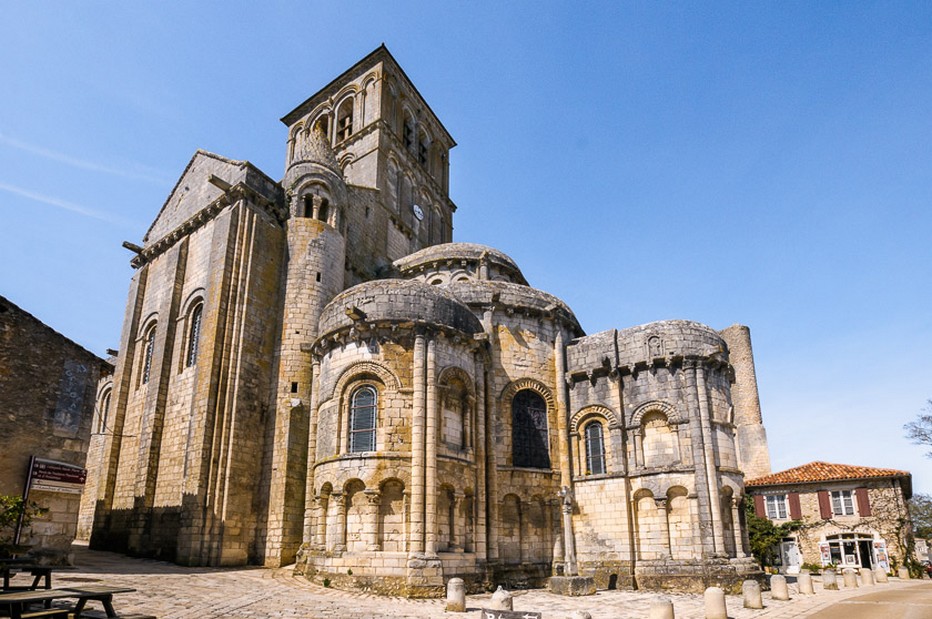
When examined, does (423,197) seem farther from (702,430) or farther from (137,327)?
(702,430)

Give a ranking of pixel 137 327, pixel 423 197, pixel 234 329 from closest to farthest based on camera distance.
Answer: pixel 234 329 < pixel 137 327 < pixel 423 197

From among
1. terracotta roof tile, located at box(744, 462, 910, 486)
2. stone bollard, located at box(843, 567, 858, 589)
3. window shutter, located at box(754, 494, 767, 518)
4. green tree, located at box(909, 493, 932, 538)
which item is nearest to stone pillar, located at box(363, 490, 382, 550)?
stone bollard, located at box(843, 567, 858, 589)

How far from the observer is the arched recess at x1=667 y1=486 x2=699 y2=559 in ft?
55.4

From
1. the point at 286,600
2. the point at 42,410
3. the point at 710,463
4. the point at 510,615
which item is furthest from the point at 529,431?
the point at 42,410

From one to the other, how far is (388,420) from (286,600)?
484 centimetres

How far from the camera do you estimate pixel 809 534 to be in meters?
28.6

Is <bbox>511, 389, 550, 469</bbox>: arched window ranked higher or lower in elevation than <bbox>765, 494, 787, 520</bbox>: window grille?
higher

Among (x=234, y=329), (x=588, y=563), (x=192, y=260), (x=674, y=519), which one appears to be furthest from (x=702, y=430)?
(x=192, y=260)

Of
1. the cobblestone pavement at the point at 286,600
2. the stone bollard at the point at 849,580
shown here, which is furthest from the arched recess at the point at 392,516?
the stone bollard at the point at 849,580

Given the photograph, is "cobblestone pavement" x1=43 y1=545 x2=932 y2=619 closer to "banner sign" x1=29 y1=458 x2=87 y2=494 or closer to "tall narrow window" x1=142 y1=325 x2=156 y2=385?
"banner sign" x1=29 y1=458 x2=87 y2=494

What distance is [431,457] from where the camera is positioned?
1524cm

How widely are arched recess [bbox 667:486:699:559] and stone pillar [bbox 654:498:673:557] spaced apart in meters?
0.08

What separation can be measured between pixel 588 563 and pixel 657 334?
728cm

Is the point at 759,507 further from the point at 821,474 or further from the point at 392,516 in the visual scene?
the point at 392,516
